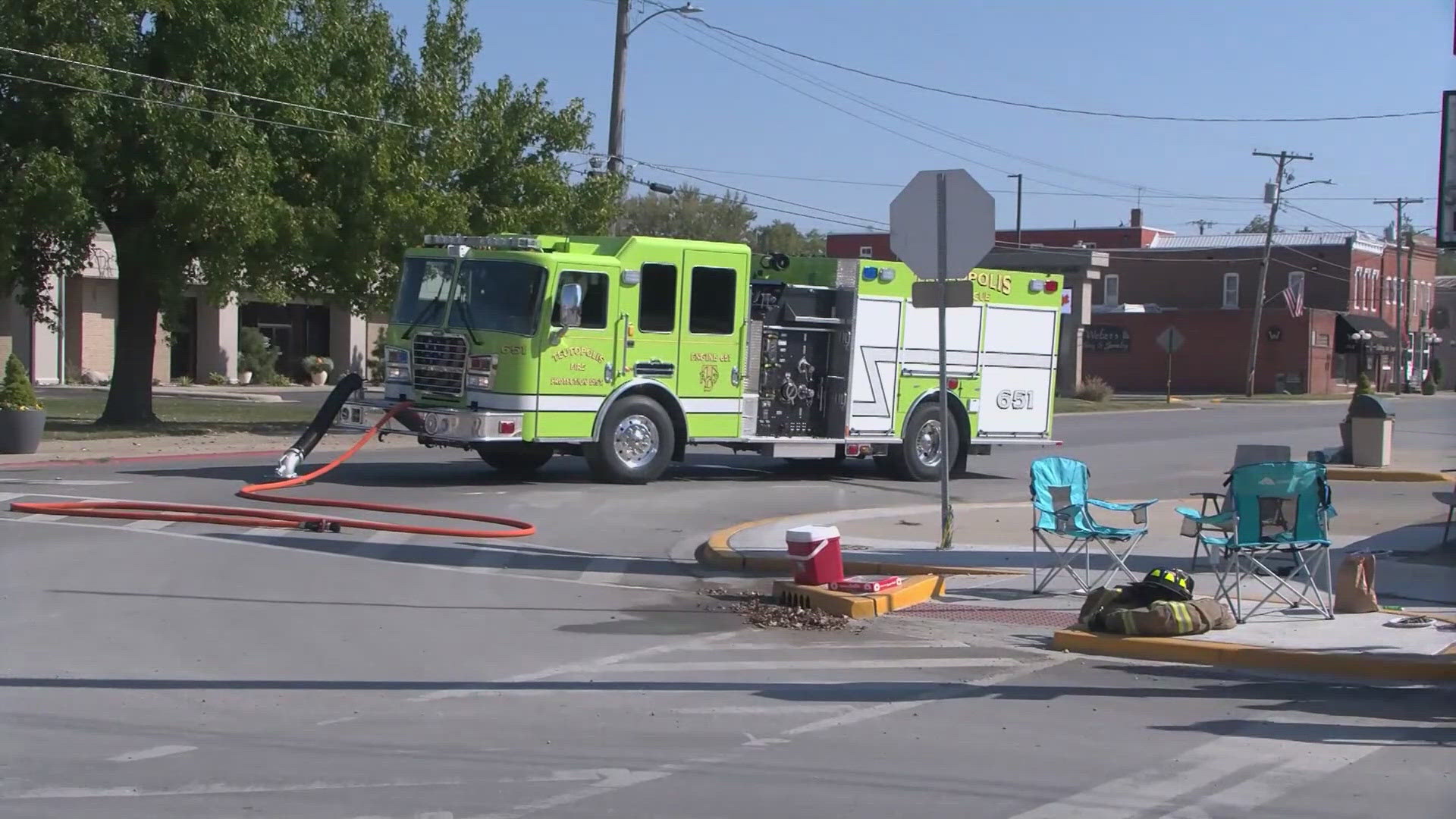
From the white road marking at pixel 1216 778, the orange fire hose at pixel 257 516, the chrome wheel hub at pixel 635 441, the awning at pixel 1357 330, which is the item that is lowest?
the white road marking at pixel 1216 778

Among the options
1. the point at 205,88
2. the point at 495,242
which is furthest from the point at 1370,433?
the point at 205,88

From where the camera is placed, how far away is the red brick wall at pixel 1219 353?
246 ft

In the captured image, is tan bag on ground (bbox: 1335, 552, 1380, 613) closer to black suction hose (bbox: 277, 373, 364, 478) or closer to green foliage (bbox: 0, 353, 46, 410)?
black suction hose (bbox: 277, 373, 364, 478)

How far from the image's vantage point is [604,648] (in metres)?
9.58

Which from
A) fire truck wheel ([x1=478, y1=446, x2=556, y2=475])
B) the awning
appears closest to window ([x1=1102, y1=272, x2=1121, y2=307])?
the awning

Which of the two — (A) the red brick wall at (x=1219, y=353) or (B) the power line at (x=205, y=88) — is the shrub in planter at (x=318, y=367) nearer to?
(B) the power line at (x=205, y=88)

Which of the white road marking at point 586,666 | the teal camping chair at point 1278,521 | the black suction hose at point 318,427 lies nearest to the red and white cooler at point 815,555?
the white road marking at point 586,666

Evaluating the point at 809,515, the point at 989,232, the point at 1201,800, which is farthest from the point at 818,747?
the point at 809,515

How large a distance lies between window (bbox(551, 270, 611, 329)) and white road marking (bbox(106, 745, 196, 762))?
1080cm

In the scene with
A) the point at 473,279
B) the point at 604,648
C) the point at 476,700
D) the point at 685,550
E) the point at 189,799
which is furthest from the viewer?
the point at 473,279

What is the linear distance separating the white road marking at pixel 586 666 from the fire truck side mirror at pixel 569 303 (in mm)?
7683

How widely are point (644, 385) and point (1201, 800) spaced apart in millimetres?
Result: 12466

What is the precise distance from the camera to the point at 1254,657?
30.7ft

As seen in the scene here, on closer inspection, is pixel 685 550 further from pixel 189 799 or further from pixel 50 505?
pixel 189 799
